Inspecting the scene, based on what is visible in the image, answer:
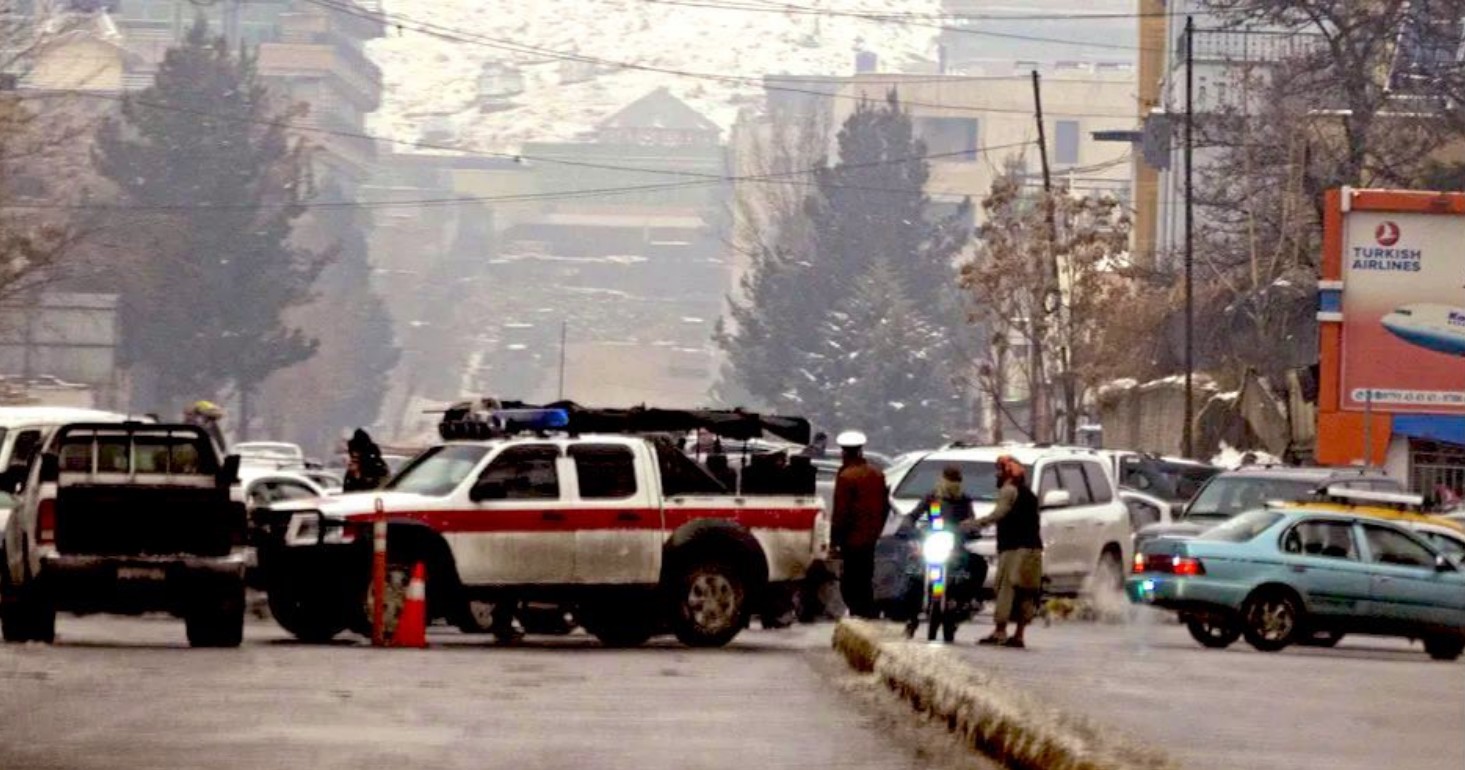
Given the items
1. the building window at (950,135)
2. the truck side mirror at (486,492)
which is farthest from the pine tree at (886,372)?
the truck side mirror at (486,492)

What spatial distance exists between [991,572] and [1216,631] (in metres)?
4.49

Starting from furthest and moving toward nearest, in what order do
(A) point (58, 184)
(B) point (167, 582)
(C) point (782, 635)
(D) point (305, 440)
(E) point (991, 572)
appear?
(D) point (305, 440)
(A) point (58, 184)
(E) point (991, 572)
(C) point (782, 635)
(B) point (167, 582)

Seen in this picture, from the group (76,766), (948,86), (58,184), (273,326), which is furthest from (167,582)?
(948,86)

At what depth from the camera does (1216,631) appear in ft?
103

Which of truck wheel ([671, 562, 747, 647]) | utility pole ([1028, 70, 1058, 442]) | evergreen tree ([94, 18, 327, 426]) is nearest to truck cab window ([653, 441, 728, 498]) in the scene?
truck wheel ([671, 562, 747, 647])

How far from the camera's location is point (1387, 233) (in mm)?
52750

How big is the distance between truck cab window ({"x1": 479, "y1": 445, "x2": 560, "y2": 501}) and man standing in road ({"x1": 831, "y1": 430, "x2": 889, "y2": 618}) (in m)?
2.61

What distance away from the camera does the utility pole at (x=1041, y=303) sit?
2724 inches

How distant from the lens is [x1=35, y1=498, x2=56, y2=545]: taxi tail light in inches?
990

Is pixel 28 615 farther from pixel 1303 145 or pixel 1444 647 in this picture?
pixel 1303 145

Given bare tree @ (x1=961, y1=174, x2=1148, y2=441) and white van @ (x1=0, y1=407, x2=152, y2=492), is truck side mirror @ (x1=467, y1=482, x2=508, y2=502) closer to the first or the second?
white van @ (x1=0, y1=407, x2=152, y2=492)

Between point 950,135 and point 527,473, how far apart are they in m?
173

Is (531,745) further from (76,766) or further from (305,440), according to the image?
(305,440)

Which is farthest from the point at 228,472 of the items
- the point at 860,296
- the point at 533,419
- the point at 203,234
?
the point at 860,296
